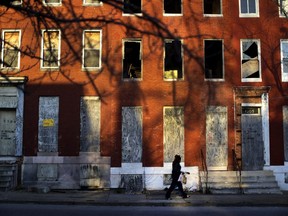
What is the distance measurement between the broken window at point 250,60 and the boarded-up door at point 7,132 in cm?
1183

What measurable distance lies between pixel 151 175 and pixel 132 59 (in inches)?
232

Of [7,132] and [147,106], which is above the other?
[147,106]

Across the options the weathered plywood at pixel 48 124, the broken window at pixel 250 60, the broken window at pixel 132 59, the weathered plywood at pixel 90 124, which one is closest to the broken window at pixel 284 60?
the broken window at pixel 250 60

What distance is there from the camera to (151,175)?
1950cm

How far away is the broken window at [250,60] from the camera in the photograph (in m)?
20.6

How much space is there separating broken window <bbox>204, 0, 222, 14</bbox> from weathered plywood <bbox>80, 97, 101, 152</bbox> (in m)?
7.33

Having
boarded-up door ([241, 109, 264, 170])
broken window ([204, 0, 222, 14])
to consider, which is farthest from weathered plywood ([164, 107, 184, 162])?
broken window ([204, 0, 222, 14])

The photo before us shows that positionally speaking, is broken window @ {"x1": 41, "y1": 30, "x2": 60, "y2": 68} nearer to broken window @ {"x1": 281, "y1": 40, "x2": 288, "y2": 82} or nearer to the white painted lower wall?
the white painted lower wall

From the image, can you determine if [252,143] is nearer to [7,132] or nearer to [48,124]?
[48,124]

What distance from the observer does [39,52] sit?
783 inches

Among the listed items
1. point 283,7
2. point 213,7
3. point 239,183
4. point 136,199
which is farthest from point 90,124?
point 283,7

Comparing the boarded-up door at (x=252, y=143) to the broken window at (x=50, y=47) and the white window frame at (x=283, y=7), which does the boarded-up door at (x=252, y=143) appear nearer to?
the white window frame at (x=283, y=7)

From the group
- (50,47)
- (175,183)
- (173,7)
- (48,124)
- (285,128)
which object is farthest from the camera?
(173,7)

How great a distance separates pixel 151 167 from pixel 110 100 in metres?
3.86
